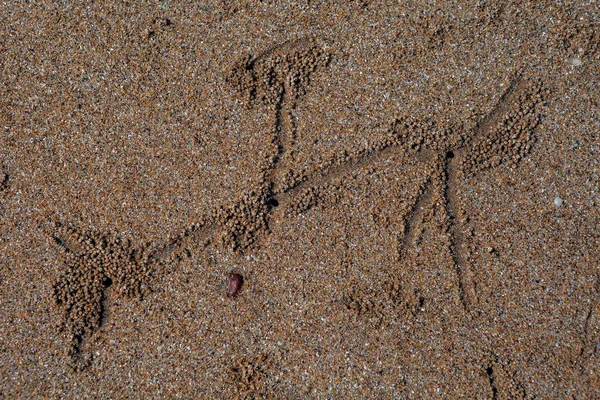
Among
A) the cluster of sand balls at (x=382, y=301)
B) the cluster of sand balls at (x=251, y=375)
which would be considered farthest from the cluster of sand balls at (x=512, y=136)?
the cluster of sand balls at (x=251, y=375)

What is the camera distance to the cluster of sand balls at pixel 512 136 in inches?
106

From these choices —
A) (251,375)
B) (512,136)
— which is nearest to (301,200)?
(251,375)

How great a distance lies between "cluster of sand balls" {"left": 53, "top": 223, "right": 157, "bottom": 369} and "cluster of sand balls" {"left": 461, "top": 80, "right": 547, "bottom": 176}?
6.92 ft

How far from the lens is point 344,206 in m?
2.72

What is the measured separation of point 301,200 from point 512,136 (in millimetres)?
1343

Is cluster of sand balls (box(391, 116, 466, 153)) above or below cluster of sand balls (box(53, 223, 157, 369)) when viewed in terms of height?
above

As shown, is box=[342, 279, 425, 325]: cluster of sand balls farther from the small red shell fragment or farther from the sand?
the small red shell fragment

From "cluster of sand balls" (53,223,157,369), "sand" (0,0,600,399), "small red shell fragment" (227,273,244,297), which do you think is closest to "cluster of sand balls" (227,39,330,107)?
"sand" (0,0,600,399)

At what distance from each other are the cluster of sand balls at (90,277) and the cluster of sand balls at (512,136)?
2110 mm

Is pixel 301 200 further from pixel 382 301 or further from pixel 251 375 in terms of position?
pixel 251 375

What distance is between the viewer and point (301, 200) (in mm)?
2721

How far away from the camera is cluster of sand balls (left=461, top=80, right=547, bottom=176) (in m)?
2.70

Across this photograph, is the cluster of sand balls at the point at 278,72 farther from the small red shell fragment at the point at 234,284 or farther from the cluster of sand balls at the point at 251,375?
the cluster of sand balls at the point at 251,375

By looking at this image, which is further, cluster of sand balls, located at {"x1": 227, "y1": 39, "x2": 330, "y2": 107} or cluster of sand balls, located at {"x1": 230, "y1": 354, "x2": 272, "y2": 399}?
cluster of sand balls, located at {"x1": 227, "y1": 39, "x2": 330, "y2": 107}
